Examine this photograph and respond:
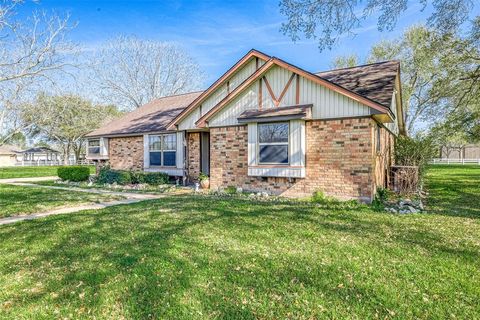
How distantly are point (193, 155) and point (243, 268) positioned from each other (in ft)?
35.5

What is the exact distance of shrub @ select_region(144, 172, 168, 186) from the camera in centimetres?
1484

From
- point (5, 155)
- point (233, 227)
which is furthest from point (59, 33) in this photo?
point (5, 155)

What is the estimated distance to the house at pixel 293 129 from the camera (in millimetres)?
9641

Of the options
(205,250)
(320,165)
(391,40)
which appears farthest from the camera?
(391,40)

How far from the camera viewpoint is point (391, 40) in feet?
97.4

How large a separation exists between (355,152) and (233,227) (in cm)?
524

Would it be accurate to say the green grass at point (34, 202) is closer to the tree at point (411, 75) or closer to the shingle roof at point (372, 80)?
the shingle roof at point (372, 80)

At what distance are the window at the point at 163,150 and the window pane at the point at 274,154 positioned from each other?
5683 mm

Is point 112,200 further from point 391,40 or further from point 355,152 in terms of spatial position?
point 391,40

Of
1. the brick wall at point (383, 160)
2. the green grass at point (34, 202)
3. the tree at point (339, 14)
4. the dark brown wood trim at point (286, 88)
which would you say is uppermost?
the tree at point (339, 14)

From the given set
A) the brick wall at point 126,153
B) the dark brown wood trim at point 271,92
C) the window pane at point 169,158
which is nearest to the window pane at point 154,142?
the window pane at point 169,158

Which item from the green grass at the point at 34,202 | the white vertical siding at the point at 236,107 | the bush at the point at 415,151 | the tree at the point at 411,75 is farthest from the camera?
the tree at the point at 411,75

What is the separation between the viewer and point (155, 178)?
14.9 meters

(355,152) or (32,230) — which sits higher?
(355,152)
